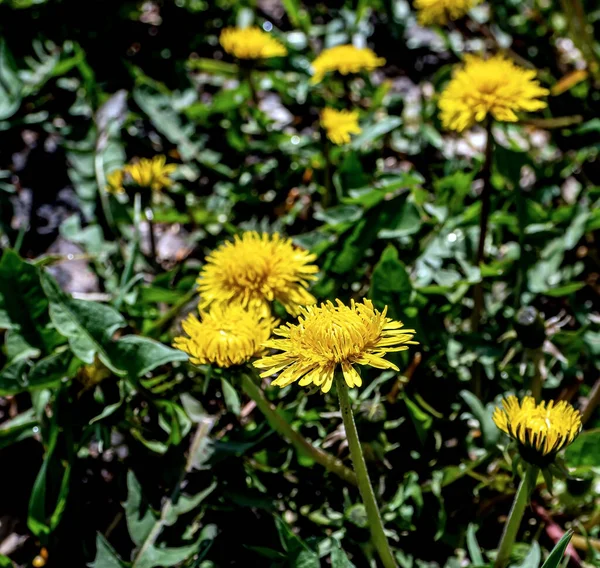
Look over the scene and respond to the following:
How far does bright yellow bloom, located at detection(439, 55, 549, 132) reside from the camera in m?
1.92

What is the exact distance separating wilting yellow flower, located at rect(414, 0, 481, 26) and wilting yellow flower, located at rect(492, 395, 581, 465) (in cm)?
203

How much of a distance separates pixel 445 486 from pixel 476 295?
571mm

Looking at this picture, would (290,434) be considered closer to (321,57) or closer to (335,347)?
(335,347)

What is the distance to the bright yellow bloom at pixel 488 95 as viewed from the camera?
1.92m

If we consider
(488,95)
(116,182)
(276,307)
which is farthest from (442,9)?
(276,307)

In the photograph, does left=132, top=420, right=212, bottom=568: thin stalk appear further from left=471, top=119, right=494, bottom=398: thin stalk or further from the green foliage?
left=471, top=119, right=494, bottom=398: thin stalk

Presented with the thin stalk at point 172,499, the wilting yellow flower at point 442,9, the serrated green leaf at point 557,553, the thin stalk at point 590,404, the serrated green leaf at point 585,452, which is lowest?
the thin stalk at point 172,499

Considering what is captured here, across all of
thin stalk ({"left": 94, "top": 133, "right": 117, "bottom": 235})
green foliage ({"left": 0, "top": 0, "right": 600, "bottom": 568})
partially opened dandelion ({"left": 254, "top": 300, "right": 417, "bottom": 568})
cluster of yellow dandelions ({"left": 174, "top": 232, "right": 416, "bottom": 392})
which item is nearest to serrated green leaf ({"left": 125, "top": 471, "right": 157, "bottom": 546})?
green foliage ({"left": 0, "top": 0, "right": 600, "bottom": 568})

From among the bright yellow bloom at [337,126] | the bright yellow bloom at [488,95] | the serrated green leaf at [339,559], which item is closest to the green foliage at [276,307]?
the serrated green leaf at [339,559]

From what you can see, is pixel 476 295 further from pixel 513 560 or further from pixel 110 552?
pixel 110 552

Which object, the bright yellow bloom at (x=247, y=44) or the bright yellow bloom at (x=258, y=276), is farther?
the bright yellow bloom at (x=247, y=44)

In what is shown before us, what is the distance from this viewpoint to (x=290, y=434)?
1.66m

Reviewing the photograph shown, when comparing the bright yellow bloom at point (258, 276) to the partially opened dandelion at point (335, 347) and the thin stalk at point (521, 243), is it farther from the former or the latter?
the thin stalk at point (521, 243)

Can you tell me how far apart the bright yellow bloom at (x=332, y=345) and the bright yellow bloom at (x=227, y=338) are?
0.67 ft
